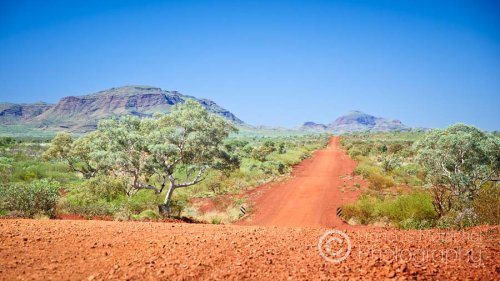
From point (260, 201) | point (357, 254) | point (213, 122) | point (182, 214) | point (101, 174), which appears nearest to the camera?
point (357, 254)

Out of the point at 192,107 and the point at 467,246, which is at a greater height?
the point at 192,107

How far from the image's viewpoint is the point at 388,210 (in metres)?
13.6

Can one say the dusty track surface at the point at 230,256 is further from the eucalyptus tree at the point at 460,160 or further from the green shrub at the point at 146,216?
the eucalyptus tree at the point at 460,160

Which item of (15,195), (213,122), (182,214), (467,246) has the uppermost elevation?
(213,122)

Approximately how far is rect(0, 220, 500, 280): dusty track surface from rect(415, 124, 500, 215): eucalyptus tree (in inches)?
242

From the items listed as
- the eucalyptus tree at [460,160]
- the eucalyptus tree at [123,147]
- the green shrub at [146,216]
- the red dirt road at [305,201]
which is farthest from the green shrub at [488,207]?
the eucalyptus tree at [123,147]

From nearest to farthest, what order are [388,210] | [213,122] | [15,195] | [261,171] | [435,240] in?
[435,240], [15,195], [388,210], [213,122], [261,171]

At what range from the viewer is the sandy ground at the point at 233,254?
5285mm

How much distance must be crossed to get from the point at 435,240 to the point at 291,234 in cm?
313

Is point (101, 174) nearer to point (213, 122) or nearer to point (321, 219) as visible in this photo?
point (213, 122)

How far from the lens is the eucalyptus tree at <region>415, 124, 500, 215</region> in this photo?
1318cm

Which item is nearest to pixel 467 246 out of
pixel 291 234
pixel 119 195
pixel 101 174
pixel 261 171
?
pixel 291 234

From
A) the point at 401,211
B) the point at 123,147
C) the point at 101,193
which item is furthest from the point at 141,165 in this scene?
the point at 401,211

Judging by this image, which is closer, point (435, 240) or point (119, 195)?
point (435, 240)
